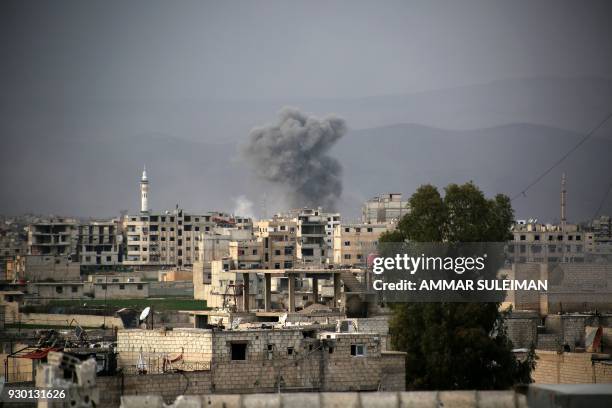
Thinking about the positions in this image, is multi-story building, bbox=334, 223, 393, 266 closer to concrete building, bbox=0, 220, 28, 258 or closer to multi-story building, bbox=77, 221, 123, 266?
concrete building, bbox=0, 220, 28, 258

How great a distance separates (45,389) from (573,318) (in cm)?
1782

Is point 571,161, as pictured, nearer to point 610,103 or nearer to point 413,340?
point 610,103

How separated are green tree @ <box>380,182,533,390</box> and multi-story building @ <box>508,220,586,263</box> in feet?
130

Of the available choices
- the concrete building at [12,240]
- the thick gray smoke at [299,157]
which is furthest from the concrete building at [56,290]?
the thick gray smoke at [299,157]

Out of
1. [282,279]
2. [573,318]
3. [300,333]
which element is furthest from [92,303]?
[300,333]

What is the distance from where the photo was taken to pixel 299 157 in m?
183

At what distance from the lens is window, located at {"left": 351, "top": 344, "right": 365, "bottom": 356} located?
65.3 ft

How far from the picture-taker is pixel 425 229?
97.1 feet

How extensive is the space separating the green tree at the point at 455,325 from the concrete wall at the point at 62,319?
696 inches

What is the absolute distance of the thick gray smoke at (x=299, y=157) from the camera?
7165 inches

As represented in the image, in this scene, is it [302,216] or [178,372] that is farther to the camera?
[302,216]

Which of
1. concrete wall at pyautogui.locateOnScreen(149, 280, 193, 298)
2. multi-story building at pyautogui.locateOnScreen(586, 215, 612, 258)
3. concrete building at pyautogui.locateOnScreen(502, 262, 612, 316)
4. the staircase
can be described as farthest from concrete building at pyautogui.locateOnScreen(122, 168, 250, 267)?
the staircase

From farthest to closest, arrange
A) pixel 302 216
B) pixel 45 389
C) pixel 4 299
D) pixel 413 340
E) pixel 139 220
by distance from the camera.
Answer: pixel 139 220 → pixel 302 216 → pixel 4 299 → pixel 413 340 → pixel 45 389

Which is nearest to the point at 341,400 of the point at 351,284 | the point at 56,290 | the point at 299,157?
the point at 351,284
